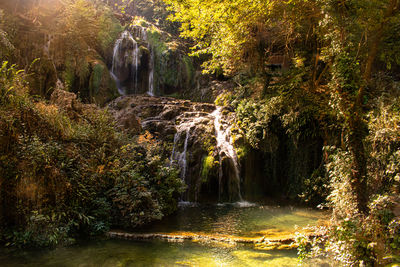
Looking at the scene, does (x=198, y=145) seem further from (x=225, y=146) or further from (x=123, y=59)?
(x=123, y=59)

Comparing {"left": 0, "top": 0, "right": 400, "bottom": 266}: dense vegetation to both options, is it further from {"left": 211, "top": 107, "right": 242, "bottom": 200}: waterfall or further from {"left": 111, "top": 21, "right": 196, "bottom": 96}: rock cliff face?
{"left": 111, "top": 21, "right": 196, "bottom": 96}: rock cliff face

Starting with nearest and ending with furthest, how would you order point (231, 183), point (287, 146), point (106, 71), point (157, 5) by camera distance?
point (231, 183) < point (287, 146) < point (106, 71) < point (157, 5)

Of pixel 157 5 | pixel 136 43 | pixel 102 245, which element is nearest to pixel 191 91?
pixel 136 43

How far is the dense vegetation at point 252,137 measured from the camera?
174 inches

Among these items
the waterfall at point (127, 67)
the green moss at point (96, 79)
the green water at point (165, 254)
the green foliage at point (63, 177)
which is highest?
the waterfall at point (127, 67)

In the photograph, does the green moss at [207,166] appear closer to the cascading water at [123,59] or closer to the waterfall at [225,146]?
the waterfall at [225,146]

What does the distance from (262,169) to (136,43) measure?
13.6 metres

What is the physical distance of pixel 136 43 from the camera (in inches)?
754

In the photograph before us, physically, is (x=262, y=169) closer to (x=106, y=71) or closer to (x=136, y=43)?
(x=106, y=71)

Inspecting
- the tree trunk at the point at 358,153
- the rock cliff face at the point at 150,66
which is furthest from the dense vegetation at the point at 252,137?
the rock cliff face at the point at 150,66

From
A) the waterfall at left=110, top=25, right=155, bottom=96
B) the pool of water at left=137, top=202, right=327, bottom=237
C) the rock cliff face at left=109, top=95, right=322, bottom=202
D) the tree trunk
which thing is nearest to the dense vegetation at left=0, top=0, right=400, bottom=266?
the tree trunk

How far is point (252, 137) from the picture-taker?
1105 centimetres

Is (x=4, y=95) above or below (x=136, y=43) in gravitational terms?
below

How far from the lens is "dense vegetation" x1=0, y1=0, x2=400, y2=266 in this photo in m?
4.43
